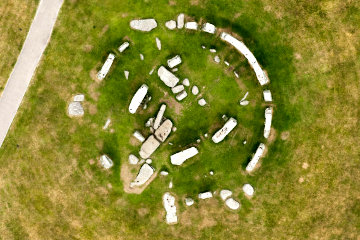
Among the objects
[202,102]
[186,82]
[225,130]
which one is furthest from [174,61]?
[225,130]

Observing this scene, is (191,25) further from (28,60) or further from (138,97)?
(28,60)

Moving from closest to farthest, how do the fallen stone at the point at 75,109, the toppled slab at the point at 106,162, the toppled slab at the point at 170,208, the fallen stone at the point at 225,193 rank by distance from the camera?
the toppled slab at the point at 106,162, the fallen stone at the point at 75,109, the fallen stone at the point at 225,193, the toppled slab at the point at 170,208

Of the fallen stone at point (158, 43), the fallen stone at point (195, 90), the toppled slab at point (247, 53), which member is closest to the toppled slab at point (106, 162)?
the fallen stone at point (195, 90)

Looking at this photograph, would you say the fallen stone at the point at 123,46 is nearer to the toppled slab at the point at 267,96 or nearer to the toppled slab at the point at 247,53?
the toppled slab at the point at 247,53

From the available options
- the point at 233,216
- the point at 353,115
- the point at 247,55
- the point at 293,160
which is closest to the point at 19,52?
the point at 247,55

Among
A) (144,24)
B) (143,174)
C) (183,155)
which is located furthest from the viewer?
(143,174)

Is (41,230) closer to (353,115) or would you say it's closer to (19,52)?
(19,52)
